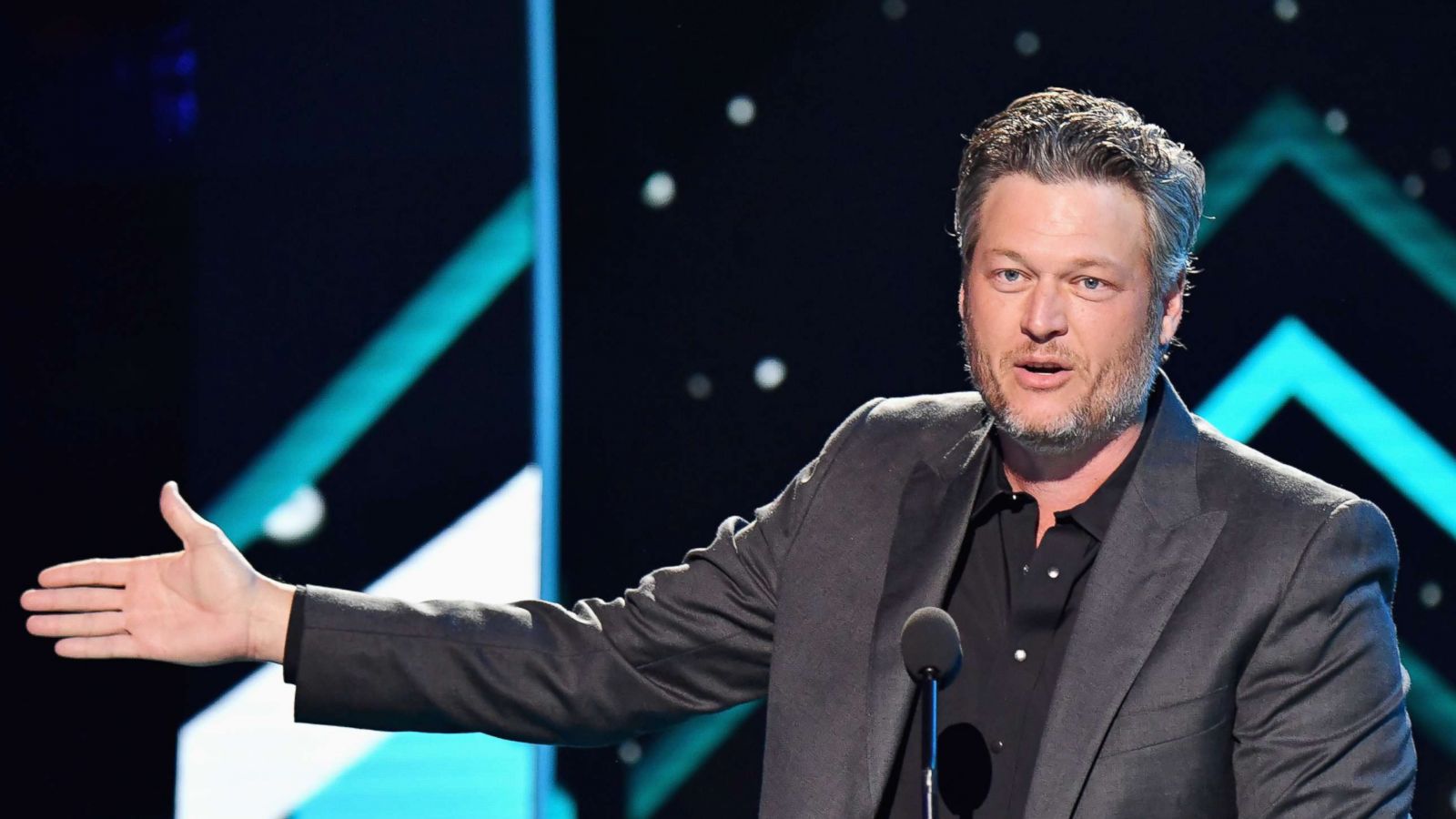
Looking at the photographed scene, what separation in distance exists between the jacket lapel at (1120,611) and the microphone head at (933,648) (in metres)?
0.28

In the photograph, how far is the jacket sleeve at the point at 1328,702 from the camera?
1.57 m

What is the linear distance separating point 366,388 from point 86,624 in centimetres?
102

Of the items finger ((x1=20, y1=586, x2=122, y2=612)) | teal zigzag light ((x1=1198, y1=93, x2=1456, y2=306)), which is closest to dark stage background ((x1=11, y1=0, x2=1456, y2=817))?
teal zigzag light ((x1=1198, y1=93, x2=1456, y2=306))

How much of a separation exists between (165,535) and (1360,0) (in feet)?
7.39

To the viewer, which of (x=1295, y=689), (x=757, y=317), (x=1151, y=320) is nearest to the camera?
(x=1295, y=689)

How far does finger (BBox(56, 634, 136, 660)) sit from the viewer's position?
1.71 meters

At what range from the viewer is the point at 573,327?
276 cm

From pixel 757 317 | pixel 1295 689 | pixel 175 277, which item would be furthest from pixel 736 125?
pixel 1295 689

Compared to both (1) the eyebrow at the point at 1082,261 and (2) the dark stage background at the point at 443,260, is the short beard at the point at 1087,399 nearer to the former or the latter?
(1) the eyebrow at the point at 1082,261

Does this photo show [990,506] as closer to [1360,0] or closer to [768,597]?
[768,597]

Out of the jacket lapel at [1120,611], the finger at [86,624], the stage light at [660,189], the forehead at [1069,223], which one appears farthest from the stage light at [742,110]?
the finger at [86,624]

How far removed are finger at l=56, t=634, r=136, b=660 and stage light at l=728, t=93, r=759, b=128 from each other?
143 cm

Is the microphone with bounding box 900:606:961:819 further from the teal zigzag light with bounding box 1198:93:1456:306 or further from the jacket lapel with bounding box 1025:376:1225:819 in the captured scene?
the teal zigzag light with bounding box 1198:93:1456:306

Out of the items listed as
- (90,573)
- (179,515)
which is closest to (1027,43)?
(179,515)
